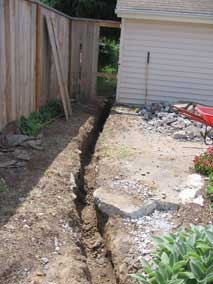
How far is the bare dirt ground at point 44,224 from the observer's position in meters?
2.96

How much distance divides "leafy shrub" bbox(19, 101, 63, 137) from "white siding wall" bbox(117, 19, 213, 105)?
7.34 feet

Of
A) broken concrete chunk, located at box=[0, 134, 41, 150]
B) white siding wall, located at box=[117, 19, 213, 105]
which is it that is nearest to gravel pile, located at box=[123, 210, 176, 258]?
broken concrete chunk, located at box=[0, 134, 41, 150]

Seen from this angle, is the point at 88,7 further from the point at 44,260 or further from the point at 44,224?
the point at 44,260

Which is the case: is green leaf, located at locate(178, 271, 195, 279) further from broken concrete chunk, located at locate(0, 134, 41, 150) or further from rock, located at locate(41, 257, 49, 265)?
broken concrete chunk, located at locate(0, 134, 41, 150)

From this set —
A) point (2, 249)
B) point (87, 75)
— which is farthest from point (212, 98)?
point (2, 249)

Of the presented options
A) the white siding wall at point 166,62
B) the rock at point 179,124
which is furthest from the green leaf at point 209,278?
the white siding wall at point 166,62

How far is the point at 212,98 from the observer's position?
960 centimetres

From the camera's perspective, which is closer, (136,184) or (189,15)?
(136,184)

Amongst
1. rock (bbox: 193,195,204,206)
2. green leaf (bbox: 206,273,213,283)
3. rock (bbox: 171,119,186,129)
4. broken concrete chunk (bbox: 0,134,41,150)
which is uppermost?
green leaf (bbox: 206,273,213,283)

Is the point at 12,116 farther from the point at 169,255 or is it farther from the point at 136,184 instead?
the point at 169,255

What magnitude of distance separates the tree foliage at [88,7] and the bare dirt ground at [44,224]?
25.3 ft

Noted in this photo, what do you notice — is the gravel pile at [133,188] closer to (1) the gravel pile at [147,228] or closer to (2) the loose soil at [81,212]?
(2) the loose soil at [81,212]

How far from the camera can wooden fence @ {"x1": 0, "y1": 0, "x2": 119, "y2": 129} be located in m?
5.48

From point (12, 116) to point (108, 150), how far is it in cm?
152
